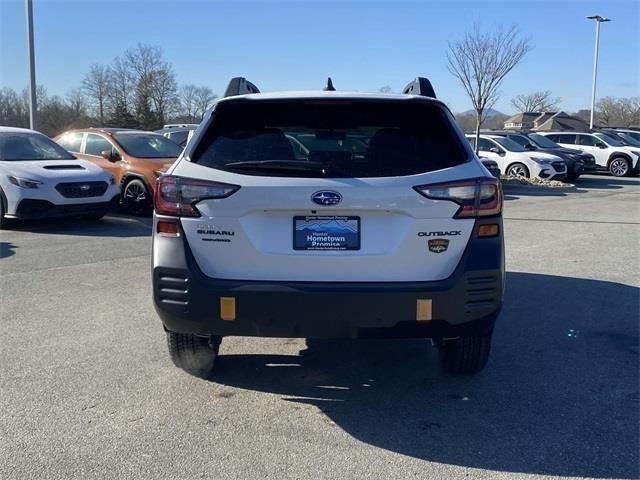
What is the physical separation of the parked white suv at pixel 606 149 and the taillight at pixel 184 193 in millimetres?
25833

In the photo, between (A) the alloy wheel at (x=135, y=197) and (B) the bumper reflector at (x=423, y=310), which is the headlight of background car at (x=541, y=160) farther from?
(B) the bumper reflector at (x=423, y=310)

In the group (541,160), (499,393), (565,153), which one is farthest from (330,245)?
(565,153)

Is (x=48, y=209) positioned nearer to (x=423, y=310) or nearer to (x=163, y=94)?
(x=423, y=310)

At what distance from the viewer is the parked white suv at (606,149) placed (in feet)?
85.1

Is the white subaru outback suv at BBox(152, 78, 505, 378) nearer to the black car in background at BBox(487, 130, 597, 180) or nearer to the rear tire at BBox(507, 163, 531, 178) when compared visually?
the rear tire at BBox(507, 163, 531, 178)

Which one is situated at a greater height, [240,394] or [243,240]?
[243,240]

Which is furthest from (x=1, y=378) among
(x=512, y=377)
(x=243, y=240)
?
(x=512, y=377)

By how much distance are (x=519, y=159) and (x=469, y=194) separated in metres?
19.7

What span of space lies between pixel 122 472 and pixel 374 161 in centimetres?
206

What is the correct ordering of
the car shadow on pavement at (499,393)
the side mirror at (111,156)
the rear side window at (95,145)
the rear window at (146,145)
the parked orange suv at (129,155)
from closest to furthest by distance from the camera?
1. the car shadow on pavement at (499,393)
2. the parked orange suv at (129,155)
3. the side mirror at (111,156)
4. the rear window at (146,145)
5. the rear side window at (95,145)

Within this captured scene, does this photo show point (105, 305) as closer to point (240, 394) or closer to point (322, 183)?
point (240, 394)

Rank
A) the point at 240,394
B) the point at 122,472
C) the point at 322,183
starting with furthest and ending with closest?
1. the point at 240,394
2. the point at 322,183
3. the point at 122,472

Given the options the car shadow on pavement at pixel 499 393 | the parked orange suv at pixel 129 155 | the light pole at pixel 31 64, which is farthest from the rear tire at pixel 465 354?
the light pole at pixel 31 64

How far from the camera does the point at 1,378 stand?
433 centimetres
